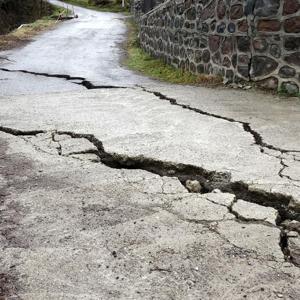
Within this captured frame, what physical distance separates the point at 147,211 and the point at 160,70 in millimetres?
7676

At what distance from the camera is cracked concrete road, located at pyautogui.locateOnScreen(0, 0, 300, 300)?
8.41ft

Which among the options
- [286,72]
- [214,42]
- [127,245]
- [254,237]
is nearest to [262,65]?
[286,72]

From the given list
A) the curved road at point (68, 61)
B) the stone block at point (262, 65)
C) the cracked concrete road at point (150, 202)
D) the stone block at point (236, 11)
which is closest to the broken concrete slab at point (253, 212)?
the cracked concrete road at point (150, 202)

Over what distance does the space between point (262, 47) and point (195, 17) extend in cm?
219

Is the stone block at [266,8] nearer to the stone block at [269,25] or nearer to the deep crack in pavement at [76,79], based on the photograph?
the stone block at [269,25]

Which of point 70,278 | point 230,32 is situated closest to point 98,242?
point 70,278

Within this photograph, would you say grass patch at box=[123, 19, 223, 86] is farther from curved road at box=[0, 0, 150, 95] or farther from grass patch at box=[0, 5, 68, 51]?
grass patch at box=[0, 5, 68, 51]

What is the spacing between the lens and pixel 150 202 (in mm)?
3459

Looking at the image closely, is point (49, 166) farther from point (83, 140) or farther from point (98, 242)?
point (98, 242)

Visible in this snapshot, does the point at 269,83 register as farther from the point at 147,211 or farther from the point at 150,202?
the point at 147,211

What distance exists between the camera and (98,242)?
2928 mm

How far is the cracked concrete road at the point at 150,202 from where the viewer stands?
2.56 metres

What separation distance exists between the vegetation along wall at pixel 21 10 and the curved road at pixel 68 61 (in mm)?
16418

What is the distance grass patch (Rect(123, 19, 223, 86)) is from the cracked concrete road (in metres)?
2.42
